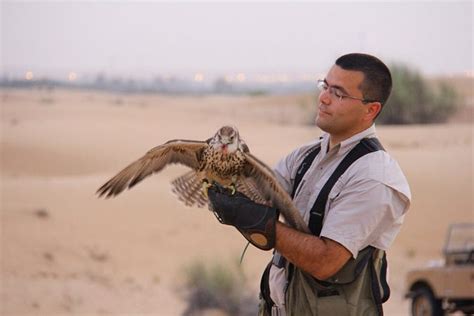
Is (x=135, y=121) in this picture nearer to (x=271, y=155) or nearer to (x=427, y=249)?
(x=271, y=155)

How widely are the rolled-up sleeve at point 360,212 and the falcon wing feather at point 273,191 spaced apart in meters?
0.14

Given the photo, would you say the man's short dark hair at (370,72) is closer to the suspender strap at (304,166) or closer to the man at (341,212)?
the man at (341,212)

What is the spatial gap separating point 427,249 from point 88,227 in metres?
5.51

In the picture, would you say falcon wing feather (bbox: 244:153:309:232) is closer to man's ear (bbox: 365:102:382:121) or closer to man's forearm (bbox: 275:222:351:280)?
man's forearm (bbox: 275:222:351:280)

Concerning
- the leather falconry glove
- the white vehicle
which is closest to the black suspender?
the leather falconry glove

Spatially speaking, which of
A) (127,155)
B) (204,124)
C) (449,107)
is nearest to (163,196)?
(127,155)

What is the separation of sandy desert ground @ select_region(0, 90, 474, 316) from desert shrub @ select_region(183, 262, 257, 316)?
1.26 feet

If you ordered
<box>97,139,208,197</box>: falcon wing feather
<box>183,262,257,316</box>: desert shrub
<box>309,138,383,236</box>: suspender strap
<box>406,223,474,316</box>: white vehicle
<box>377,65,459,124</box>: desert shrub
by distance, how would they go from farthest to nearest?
<box>377,65,459,124</box>: desert shrub, <box>183,262,257,316</box>: desert shrub, <box>406,223,474,316</box>: white vehicle, <box>97,139,208,197</box>: falcon wing feather, <box>309,138,383,236</box>: suspender strap

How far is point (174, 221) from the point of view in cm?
1461

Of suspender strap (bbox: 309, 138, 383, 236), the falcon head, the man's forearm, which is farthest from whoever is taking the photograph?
the falcon head

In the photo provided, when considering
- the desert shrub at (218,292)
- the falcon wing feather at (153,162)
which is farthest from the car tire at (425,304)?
the falcon wing feather at (153,162)

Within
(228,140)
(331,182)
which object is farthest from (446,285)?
(331,182)

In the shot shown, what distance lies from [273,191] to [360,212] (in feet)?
1.75

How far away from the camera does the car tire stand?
28.0ft
